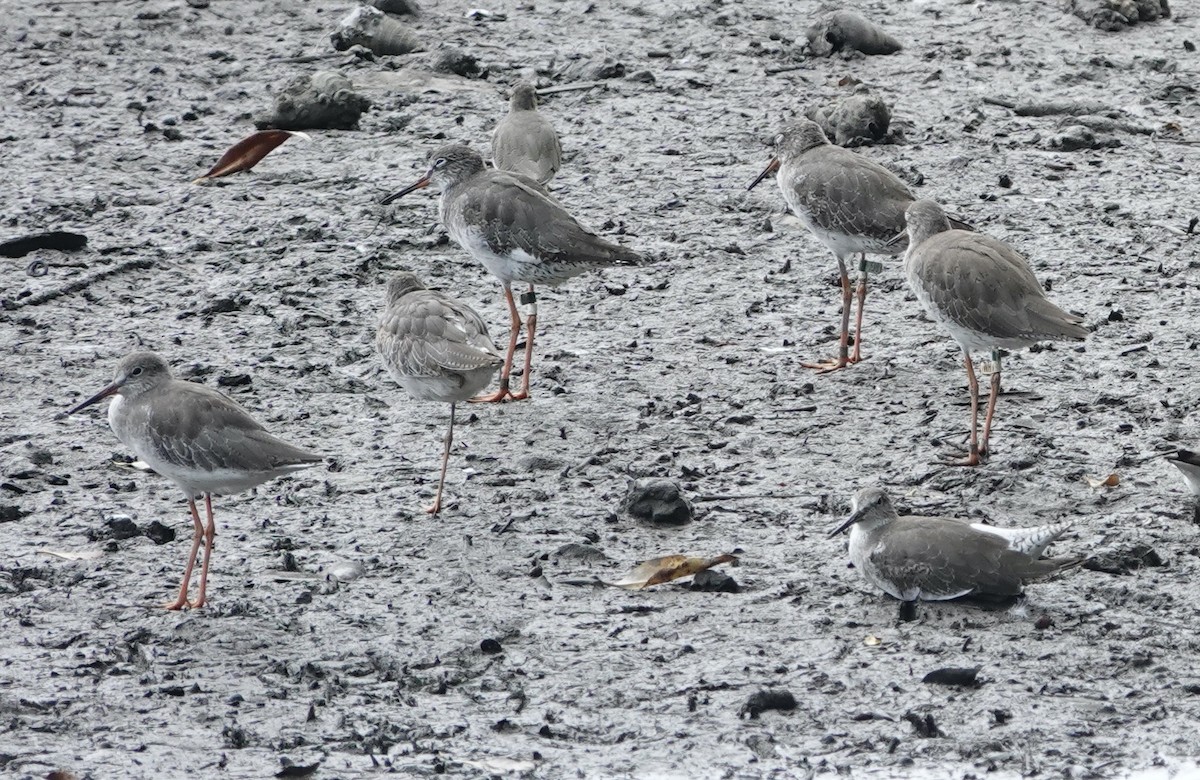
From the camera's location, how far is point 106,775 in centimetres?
595

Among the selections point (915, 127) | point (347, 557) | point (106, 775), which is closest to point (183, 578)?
point (347, 557)

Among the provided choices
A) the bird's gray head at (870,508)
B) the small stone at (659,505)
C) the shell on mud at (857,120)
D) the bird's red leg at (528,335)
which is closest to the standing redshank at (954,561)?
the bird's gray head at (870,508)

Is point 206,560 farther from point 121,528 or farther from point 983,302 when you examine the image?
point 983,302

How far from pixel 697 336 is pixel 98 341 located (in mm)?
3628

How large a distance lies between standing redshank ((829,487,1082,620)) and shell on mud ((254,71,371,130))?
738cm

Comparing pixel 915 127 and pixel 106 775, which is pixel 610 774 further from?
pixel 915 127

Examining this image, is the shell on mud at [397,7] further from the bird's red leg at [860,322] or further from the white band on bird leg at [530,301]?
the bird's red leg at [860,322]

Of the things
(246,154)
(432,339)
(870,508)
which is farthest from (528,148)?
(870,508)

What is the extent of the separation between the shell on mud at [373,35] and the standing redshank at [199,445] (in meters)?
7.80

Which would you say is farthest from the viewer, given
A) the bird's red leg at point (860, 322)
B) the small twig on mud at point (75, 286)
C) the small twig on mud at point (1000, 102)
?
the small twig on mud at point (1000, 102)

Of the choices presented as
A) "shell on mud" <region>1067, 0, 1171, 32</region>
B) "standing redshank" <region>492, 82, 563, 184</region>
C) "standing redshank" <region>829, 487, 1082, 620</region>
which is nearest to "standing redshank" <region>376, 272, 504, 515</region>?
"standing redshank" <region>829, 487, 1082, 620</region>

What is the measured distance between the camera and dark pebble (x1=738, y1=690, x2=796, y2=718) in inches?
247

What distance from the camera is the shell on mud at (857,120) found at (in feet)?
40.7

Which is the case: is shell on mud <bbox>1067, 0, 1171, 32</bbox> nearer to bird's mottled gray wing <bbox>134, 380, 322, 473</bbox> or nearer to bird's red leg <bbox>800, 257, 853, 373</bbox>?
bird's red leg <bbox>800, 257, 853, 373</bbox>
